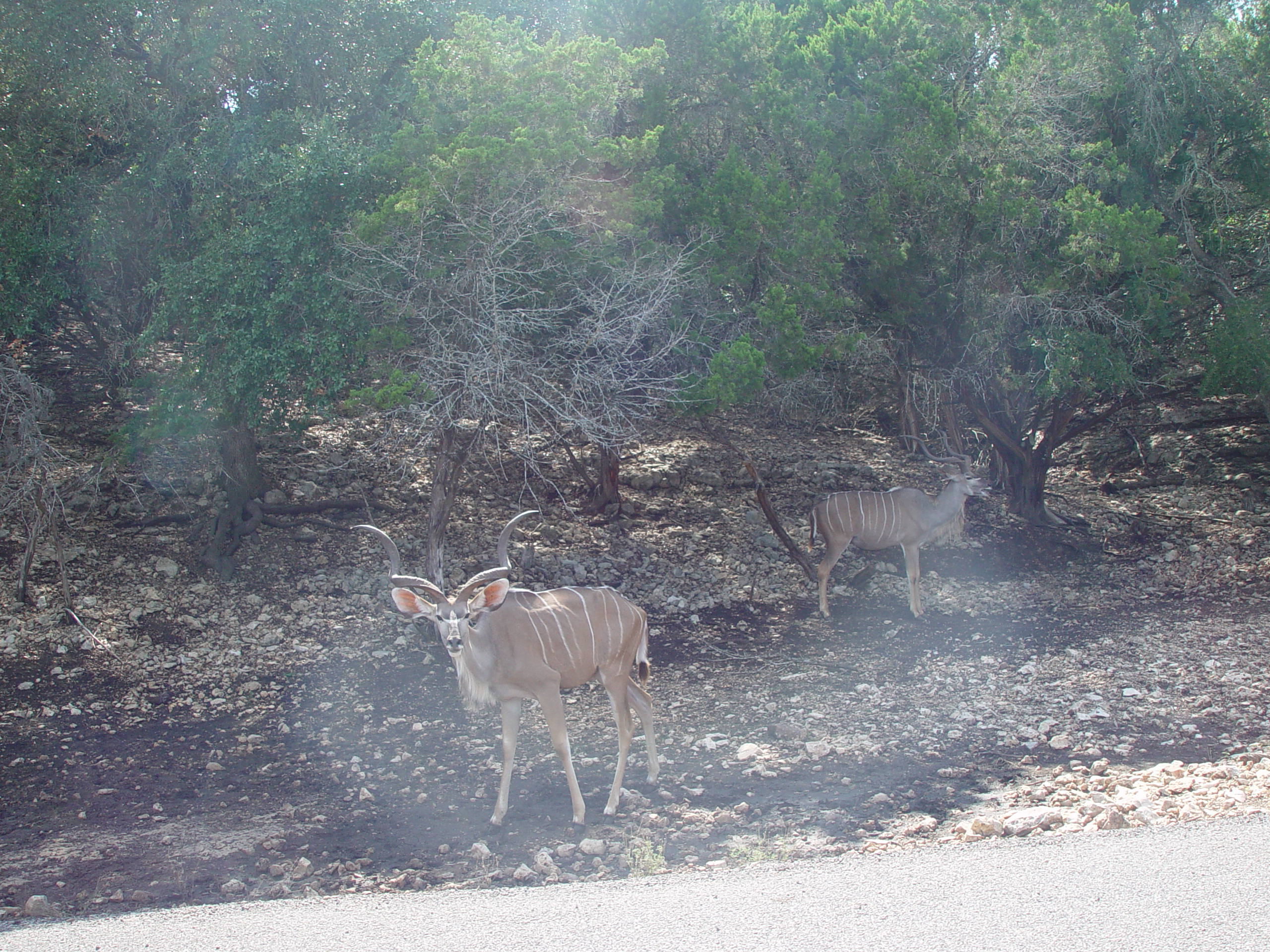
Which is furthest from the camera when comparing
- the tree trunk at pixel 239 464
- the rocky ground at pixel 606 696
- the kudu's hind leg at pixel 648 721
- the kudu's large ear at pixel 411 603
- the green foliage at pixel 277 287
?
the tree trunk at pixel 239 464

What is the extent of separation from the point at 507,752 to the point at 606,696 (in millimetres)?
2467

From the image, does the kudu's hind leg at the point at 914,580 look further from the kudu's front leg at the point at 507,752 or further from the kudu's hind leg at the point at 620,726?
the kudu's front leg at the point at 507,752

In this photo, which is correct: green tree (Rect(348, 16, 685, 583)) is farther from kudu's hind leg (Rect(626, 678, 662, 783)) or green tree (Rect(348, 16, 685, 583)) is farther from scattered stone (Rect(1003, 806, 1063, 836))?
scattered stone (Rect(1003, 806, 1063, 836))

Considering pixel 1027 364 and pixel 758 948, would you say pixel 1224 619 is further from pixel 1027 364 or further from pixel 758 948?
pixel 758 948

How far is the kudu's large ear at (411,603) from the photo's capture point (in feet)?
19.6

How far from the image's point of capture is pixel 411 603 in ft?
19.9

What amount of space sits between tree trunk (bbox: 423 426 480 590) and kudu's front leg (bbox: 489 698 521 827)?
3276 mm

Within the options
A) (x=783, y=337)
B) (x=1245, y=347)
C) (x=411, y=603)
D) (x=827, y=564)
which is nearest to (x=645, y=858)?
(x=411, y=603)

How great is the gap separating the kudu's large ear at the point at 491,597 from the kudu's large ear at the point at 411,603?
0.28m

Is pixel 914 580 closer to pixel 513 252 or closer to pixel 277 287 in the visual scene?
pixel 513 252

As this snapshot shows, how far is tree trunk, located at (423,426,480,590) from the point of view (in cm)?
955

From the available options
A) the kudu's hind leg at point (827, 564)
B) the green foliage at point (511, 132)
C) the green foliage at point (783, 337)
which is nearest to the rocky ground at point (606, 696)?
the kudu's hind leg at point (827, 564)

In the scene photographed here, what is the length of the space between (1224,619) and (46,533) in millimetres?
12289

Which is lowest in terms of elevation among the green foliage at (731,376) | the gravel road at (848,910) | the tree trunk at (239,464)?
the gravel road at (848,910)
